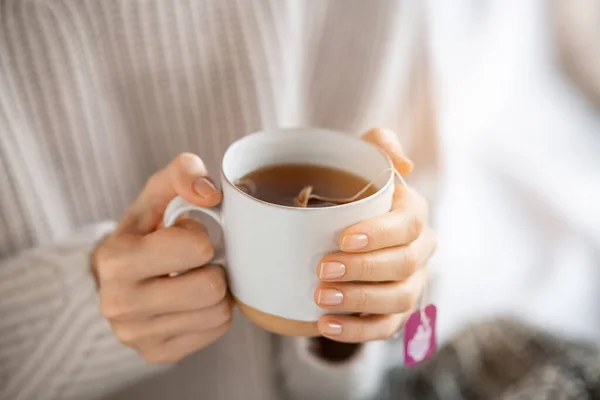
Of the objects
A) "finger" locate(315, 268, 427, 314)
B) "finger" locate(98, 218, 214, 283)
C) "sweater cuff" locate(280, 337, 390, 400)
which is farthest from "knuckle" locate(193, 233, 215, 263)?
"sweater cuff" locate(280, 337, 390, 400)

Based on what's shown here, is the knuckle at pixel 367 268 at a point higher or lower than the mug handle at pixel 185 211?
lower

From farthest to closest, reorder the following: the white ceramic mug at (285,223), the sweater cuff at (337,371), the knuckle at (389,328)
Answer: the sweater cuff at (337,371), the knuckle at (389,328), the white ceramic mug at (285,223)

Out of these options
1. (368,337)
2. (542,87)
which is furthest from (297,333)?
(542,87)

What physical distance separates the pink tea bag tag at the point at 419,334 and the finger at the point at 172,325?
16 cm

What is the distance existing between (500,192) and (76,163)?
608 millimetres

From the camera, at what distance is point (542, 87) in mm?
1053

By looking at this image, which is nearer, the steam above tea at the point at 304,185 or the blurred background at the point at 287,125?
the steam above tea at the point at 304,185

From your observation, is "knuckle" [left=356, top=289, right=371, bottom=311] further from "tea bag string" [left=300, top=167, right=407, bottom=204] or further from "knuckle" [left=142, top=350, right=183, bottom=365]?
"knuckle" [left=142, top=350, right=183, bottom=365]

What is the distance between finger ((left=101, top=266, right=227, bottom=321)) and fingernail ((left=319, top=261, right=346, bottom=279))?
0.11 m

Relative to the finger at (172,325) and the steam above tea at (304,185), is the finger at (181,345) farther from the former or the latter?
the steam above tea at (304,185)

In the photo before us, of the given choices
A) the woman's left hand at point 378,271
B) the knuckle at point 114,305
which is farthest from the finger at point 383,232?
the knuckle at point 114,305

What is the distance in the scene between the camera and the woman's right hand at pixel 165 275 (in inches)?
19.9

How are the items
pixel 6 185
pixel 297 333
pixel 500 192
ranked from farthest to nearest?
1. pixel 500 192
2. pixel 6 185
3. pixel 297 333

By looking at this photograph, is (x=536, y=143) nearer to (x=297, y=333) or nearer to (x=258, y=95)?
(x=258, y=95)
